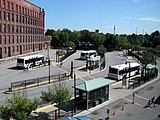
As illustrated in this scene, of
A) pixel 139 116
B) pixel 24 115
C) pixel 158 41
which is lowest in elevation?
pixel 139 116

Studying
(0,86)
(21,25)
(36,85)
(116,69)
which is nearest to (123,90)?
(116,69)

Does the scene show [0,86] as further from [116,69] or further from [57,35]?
[57,35]

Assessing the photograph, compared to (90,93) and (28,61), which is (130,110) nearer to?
(90,93)

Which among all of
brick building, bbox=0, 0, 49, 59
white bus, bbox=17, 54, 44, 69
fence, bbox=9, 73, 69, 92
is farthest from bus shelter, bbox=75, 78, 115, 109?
brick building, bbox=0, 0, 49, 59

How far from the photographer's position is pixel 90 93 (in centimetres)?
2512

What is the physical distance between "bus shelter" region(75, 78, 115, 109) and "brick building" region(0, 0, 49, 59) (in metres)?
44.8

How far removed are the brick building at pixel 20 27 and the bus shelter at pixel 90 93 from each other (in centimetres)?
4476

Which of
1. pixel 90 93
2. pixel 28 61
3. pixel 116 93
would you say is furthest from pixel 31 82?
pixel 28 61

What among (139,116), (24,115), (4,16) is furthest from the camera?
(4,16)

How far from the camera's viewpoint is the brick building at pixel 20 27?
65.6m

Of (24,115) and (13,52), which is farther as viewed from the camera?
(13,52)

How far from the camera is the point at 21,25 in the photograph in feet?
254

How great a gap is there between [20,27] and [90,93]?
58024 mm

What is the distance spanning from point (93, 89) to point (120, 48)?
4053 inches
